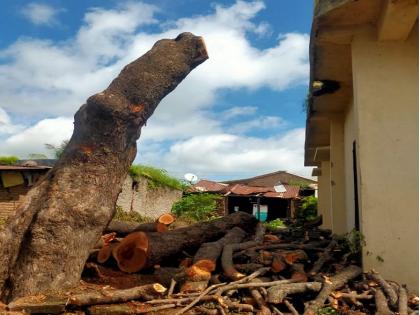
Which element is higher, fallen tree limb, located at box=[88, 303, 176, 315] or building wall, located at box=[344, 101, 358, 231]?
building wall, located at box=[344, 101, 358, 231]

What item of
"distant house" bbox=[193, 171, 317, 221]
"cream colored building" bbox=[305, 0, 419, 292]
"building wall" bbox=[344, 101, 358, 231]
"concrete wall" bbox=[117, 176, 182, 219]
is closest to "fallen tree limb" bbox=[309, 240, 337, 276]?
"cream colored building" bbox=[305, 0, 419, 292]

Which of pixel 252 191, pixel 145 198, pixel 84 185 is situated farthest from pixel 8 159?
pixel 252 191

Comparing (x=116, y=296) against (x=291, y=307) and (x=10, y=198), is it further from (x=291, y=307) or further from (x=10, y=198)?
(x=10, y=198)

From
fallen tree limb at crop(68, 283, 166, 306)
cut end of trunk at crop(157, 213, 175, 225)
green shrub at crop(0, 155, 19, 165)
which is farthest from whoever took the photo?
green shrub at crop(0, 155, 19, 165)

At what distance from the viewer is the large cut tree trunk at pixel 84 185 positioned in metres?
5.82

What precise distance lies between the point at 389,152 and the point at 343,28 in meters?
1.82

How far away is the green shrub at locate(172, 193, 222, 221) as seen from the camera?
2108cm

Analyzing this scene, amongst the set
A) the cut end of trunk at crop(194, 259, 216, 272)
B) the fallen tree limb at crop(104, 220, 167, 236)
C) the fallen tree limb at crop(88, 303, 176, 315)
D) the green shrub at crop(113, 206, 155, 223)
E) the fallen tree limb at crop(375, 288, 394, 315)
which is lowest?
the fallen tree limb at crop(88, 303, 176, 315)

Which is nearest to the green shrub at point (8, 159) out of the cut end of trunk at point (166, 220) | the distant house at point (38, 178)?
the distant house at point (38, 178)

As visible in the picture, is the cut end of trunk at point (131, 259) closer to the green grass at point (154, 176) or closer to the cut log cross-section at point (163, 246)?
the cut log cross-section at point (163, 246)

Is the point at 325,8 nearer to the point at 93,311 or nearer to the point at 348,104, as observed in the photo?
the point at 348,104

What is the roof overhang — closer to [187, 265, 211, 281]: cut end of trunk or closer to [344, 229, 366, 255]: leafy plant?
[344, 229, 366, 255]: leafy plant

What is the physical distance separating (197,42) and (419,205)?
410cm

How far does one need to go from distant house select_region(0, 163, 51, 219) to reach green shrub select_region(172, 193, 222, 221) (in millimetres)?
9081
